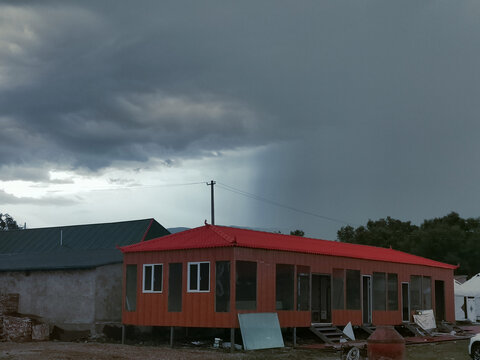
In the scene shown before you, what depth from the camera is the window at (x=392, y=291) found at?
34281mm

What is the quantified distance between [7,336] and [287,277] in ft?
46.3

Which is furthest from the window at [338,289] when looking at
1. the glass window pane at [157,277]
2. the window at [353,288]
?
the glass window pane at [157,277]

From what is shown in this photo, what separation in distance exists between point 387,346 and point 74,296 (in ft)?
63.2

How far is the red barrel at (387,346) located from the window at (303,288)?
1111 cm

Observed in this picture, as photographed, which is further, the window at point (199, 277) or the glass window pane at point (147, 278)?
the glass window pane at point (147, 278)

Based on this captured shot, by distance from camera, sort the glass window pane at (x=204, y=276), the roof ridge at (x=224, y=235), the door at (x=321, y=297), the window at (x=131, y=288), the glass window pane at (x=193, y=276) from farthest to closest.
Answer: the door at (x=321, y=297) < the window at (x=131, y=288) < the glass window pane at (x=193, y=276) < the glass window pane at (x=204, y=276) < the roof ridge at (x=224, y=235)

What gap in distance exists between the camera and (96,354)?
2273 centimetres

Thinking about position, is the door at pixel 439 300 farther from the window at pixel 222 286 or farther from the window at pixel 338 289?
the window at pixel 222 286

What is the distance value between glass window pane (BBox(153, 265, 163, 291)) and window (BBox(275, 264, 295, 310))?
5.28 metres

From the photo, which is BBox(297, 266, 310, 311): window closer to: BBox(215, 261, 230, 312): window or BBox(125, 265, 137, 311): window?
BBox(215, 261, 230, 312): window

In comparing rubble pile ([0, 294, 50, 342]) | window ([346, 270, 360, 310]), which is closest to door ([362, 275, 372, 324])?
window ([346, 270, 360, 310])

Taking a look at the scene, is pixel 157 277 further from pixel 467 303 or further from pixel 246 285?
pixel 467 303

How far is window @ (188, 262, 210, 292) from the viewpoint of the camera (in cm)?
2595

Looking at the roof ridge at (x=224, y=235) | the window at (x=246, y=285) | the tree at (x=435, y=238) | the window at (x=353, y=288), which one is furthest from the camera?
the tree at (x=435, y=238)
